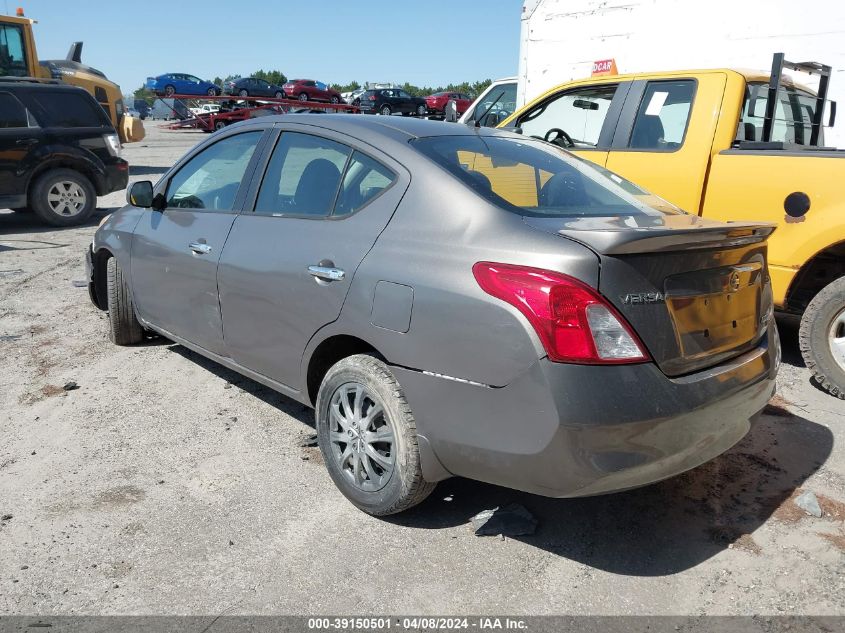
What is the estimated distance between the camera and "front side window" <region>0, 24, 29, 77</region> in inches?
557

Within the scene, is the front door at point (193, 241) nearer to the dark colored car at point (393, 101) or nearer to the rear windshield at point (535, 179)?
the rear windshield at point (535, 179)

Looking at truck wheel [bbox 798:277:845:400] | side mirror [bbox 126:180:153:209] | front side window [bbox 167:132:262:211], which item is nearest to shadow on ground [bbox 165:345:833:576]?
truck wheel [bbox 798:277:845:400]

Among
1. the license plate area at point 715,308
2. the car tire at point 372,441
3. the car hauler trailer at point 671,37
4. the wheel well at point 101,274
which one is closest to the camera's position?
the license plate area at point 715,308

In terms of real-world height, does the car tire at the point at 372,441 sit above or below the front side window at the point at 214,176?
below

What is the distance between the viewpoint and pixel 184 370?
4895 millimetres

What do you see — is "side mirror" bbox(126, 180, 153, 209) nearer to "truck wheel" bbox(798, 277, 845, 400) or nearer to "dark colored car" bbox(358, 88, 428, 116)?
"truck wheel" bbox(798, 277, 845, 400)

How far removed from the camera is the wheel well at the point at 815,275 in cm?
457

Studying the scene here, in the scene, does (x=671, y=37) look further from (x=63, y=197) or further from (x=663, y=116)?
(x=63, y=197)

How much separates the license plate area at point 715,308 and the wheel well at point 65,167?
10.0m

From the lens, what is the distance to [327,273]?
3.11 metres

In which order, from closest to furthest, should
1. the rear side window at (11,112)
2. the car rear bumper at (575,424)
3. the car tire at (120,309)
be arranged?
the car rear bumper at (575,424) → the car tire at (120,309) → the rear side window at (11,112)

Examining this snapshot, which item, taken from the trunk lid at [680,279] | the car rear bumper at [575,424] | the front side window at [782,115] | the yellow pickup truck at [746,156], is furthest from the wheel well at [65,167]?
the trunk lid at [680,279]

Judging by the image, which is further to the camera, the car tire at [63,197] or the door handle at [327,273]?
the car tire at [63,197]

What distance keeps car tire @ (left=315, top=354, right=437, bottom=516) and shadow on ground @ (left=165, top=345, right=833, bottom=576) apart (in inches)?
8.4
